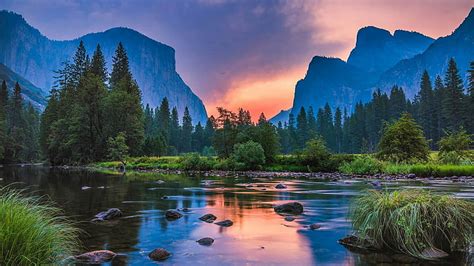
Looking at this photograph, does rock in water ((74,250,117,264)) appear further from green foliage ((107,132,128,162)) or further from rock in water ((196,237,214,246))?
green foliage ((107,132,128,162))

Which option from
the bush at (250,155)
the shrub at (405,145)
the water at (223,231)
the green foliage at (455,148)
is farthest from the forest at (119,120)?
the water at (223,231)

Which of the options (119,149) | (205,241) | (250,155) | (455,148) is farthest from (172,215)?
(119,149)

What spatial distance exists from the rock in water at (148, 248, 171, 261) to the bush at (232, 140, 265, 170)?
1909 inches

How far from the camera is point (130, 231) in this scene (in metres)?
15.9

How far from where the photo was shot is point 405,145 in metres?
53.2

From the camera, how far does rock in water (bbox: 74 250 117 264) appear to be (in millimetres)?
11172

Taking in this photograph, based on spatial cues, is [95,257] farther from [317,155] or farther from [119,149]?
[119,149]

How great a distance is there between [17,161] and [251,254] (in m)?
124

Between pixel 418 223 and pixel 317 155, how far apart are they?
45.0 meters

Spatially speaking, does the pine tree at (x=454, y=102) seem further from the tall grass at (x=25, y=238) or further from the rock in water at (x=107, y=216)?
the tall grass at (x=25, y=238)

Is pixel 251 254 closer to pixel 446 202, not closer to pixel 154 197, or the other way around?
pixel 446 202

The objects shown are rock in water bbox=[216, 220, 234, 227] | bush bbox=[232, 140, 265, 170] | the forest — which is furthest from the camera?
the forest

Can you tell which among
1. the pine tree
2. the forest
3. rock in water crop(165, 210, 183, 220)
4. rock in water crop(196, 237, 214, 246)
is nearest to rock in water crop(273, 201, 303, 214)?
rock in water crop(165, 210, 183, 220)

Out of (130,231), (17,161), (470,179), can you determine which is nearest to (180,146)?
(17,161)
